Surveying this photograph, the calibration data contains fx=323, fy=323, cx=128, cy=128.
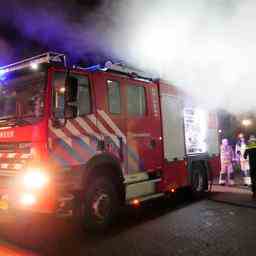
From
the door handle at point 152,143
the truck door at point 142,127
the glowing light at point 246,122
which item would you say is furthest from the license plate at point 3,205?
the glowing light at point 246,122

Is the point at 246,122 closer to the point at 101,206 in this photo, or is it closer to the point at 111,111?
the point at 111,111

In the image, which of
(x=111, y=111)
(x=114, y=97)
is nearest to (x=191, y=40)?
(x=114, y=97)

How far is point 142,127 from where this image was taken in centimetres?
654

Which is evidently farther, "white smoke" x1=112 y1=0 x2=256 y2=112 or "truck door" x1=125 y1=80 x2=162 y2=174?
"white smoke" x1=112 y1=0 x2=256 y2=112

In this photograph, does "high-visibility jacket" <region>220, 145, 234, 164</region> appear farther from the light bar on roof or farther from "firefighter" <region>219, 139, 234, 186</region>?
the light bar on roof

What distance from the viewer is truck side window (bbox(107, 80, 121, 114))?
5844 millimetres

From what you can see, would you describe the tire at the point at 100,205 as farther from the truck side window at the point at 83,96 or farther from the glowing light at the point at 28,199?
the truck side window at the point at 83,96

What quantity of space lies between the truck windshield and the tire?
1502 mm

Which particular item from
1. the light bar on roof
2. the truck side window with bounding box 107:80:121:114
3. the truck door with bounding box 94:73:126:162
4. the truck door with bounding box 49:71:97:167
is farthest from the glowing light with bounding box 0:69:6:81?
the truck side window with bounding box 107:80:121:114

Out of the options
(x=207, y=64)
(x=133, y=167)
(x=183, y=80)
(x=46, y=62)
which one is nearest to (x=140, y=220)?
(x=133, y=167)

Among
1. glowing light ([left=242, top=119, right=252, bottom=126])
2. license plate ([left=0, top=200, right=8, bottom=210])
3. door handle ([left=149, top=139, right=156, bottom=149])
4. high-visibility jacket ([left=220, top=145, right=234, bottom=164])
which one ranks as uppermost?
glowing light ([left=242, top=119, right=252, bottom=126])

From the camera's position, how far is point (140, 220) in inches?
245

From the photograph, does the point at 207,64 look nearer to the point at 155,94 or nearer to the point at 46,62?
the point at 155,94

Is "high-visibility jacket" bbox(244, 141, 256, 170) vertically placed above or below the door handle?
below
